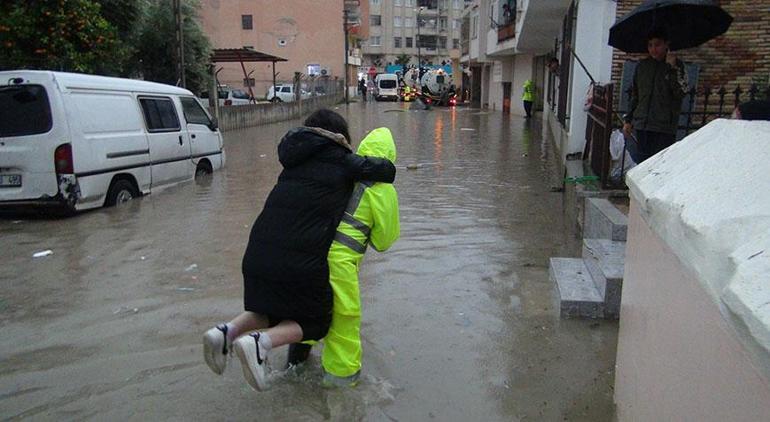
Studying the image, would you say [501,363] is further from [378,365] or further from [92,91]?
[92,91]

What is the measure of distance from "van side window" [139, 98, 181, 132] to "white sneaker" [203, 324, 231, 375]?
6575mm

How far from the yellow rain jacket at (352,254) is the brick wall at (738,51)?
23.5 ft

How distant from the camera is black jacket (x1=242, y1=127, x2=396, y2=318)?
3.08 m

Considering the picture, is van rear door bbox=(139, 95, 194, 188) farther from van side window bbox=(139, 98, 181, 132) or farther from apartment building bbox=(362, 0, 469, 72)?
apartment building bbox=(362, 0, 469, 72)

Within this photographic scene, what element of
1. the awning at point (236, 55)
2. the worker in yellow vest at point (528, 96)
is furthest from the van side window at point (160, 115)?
the worker in yellow vest at point (528, 96)

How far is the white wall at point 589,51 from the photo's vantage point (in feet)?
31.0

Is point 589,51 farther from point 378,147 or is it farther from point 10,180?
point 10,180

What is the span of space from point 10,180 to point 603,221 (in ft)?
21.6

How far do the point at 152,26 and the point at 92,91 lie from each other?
13.0 m

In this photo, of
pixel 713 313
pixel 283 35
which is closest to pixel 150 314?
pixel 713 313

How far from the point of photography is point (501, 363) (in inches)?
147

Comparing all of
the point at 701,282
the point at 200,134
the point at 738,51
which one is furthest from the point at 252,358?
the point at 738,51

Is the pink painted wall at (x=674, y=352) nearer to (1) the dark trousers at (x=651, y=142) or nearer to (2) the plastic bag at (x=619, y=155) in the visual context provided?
(1) the dark trousers at (x=651, y=142)

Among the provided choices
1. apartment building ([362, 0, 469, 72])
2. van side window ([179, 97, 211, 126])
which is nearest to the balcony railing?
van side window ([179, 97, 211, 126])
